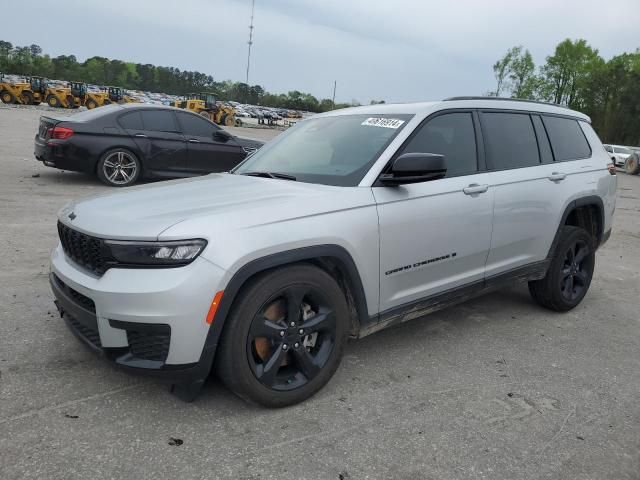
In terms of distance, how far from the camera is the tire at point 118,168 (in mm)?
9508

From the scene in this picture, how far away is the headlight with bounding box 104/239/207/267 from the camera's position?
2.56 m

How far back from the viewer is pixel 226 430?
2.74 meters

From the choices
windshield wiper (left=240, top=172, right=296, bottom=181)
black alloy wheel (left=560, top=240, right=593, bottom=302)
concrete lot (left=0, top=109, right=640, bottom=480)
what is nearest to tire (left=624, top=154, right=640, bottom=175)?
black alloy wheel (left=560, top=240, right=593, bottom=302)

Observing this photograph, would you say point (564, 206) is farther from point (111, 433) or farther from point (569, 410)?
point (111, 433)

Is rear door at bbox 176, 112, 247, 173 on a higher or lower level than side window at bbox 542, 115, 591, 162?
lower

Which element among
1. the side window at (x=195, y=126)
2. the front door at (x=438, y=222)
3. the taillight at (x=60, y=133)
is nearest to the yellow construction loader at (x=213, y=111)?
the side window at (x=195, y=126)

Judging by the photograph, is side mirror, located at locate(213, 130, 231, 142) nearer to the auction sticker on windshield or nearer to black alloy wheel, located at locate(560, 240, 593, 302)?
the auction sticker on windshield

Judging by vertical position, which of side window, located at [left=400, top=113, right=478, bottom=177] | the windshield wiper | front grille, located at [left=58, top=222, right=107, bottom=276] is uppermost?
side window, located at [left=400, top=113, right=478, bottom=177]

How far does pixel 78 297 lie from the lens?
2826mm

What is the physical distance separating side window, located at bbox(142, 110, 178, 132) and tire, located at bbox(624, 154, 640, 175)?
85.0 ft

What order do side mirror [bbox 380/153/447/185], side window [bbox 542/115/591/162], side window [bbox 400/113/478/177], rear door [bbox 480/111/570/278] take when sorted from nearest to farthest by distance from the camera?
side mirror [bbox 380/153/447/185] < side window [bbox 400/113/478/177] < rear door [bbox 480/111/570/278] < side window [bbox 542/115/591/162]

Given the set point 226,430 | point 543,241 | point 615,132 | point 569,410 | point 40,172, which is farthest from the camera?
point 615,132

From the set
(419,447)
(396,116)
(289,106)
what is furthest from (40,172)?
(289,106)

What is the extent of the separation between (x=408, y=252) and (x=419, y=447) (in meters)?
1.14
